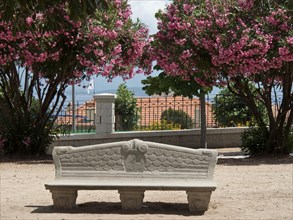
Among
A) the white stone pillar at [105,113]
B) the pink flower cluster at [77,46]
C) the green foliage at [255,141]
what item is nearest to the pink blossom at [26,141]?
the pink flower cluster at [77,46]

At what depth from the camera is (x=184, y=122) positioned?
28.4 meters

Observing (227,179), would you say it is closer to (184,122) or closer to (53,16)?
(53,16)

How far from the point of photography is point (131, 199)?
1050cm

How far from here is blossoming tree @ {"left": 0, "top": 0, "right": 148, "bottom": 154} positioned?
58.6 feet

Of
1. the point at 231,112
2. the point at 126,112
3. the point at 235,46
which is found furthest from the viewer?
the point at 126,112

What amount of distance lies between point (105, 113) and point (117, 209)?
1401cm

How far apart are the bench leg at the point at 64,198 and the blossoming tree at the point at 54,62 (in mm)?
6354

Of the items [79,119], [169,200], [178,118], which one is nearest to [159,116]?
[178,118]

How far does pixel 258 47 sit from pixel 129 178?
7428 millimetres

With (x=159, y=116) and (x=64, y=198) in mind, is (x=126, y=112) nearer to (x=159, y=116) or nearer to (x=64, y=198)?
(x=159, y=116)

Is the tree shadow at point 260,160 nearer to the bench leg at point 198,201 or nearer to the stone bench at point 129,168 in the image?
the stone bench at point 129,168

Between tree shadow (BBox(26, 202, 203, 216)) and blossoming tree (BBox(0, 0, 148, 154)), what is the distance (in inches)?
243

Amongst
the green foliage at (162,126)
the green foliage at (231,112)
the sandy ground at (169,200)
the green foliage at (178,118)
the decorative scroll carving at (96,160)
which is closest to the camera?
the sandy ground at (169,200)

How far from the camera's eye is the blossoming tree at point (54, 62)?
17875 millimetres
